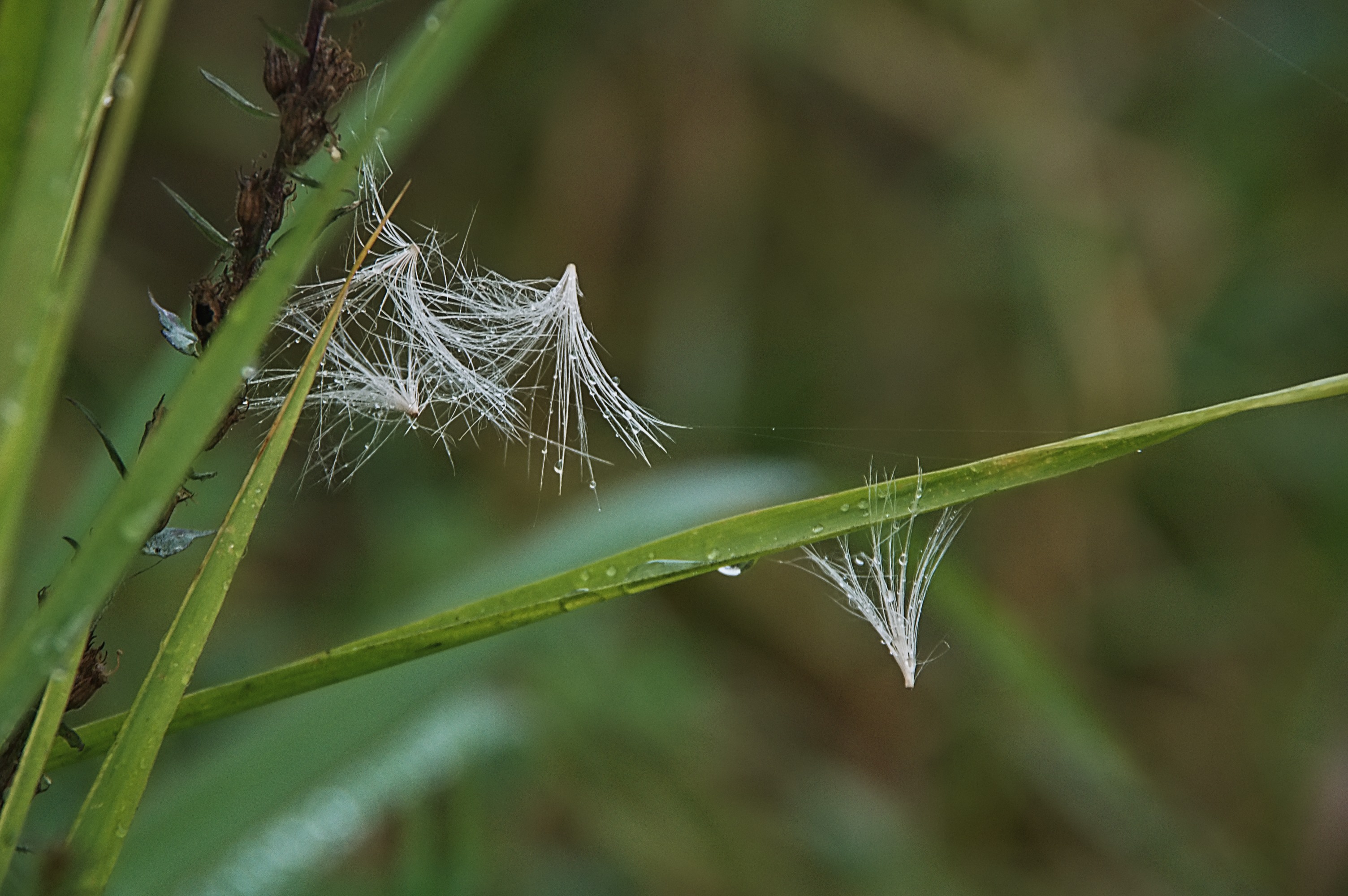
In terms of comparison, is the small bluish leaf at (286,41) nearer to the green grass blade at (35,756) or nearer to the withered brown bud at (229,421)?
the withered brown bud at (229,421)

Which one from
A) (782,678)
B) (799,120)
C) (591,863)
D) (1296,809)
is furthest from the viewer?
(799,120)

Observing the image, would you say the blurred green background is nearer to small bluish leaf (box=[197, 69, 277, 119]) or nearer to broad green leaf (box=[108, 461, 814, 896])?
broad green leaf (box=[108, 461, 814, 896])

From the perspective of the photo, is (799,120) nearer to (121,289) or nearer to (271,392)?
(121,289)

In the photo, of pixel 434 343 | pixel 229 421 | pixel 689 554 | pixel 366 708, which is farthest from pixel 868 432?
pixel 229 421

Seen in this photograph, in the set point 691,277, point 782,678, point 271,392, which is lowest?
point 782,678

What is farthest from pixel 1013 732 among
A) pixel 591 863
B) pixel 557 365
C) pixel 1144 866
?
pixel 557 365

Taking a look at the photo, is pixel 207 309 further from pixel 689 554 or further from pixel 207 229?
pixel 689 554
